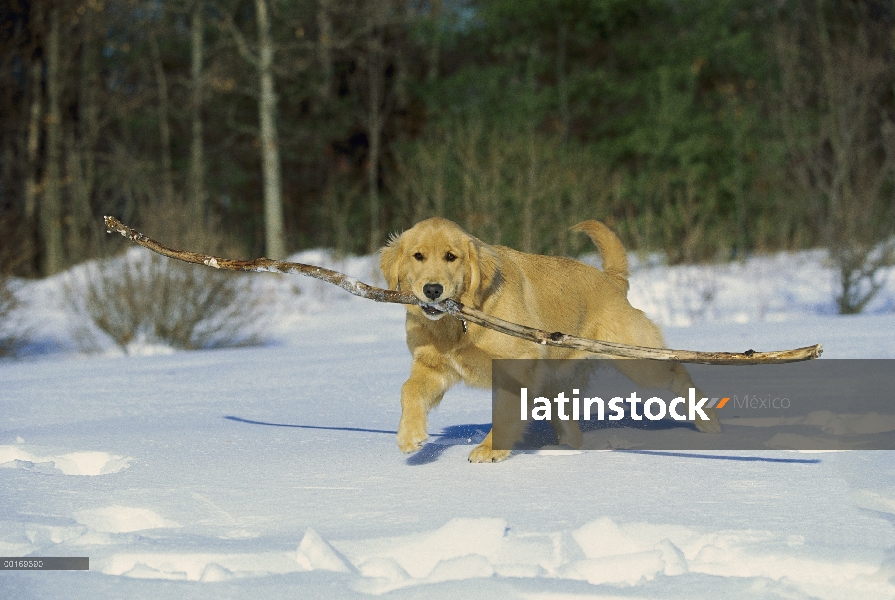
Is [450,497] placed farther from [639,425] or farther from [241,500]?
[639,425]

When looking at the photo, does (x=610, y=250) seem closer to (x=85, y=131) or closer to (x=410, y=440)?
(x=410, y=440)

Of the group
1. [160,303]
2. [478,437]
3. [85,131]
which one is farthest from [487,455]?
[85,131]

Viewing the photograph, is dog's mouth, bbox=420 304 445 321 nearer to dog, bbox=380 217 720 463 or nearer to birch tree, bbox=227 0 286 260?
dog, bbox=380 217 720 463

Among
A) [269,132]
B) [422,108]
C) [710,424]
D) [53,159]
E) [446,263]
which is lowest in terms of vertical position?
[710,424]

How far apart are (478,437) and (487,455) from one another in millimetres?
731

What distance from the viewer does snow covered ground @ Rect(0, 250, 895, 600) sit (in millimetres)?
2488

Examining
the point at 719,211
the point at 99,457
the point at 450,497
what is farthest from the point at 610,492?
the point at 719,211

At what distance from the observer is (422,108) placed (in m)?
24.2

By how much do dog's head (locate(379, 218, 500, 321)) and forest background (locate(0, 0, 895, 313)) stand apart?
11.0 metres

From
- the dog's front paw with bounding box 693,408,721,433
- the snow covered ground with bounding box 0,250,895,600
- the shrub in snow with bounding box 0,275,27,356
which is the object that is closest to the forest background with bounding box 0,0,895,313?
the shrub in snow with bounding box 0,275,27,356

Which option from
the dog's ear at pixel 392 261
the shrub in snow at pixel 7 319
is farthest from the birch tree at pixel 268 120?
the dog's ear at pixel 392 261

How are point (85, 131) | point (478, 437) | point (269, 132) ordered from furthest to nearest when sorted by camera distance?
point (85, 131)
point (269, 132)
point (478, 437)

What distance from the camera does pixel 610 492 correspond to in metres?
3.37

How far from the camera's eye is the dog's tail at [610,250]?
206 inches
